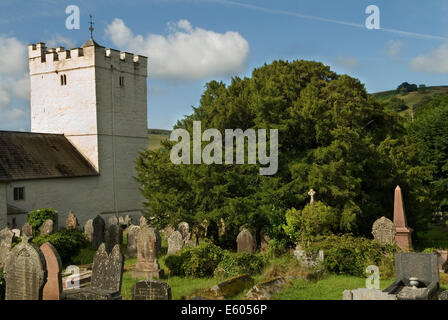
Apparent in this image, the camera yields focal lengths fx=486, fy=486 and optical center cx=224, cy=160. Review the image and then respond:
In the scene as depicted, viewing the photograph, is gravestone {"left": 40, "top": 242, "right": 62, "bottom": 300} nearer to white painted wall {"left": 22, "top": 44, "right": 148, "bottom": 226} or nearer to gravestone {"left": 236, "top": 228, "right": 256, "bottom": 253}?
gravestone {"left": 236, "top": 228, "right": 256, "bottom": 253}

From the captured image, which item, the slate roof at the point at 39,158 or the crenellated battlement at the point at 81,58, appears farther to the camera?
the crenellated battlement at the point at 81,58

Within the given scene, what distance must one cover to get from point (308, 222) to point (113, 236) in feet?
28.2

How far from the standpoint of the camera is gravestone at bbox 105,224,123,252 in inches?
814

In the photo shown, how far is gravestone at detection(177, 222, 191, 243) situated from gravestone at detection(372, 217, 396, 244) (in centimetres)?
753

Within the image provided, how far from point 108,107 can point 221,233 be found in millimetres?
16346

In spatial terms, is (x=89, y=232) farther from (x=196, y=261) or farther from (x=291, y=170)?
(x=291, y=170)

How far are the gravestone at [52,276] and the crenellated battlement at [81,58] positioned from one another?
23.3m

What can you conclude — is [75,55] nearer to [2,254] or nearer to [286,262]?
[2,254]

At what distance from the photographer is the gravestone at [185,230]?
20359 mm

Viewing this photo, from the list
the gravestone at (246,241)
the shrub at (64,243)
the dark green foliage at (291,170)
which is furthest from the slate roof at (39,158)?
the gravestone at (246,241)

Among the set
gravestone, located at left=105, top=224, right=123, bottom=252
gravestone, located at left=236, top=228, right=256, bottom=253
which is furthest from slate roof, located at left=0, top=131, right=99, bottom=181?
gravestone, located at left=236, top=228, right=256, bottom=253

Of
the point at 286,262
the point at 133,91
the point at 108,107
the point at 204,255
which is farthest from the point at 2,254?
the point at 133,91

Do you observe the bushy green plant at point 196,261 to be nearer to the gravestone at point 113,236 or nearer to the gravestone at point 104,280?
the gravestone at point 104,280

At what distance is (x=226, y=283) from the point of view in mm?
11820
